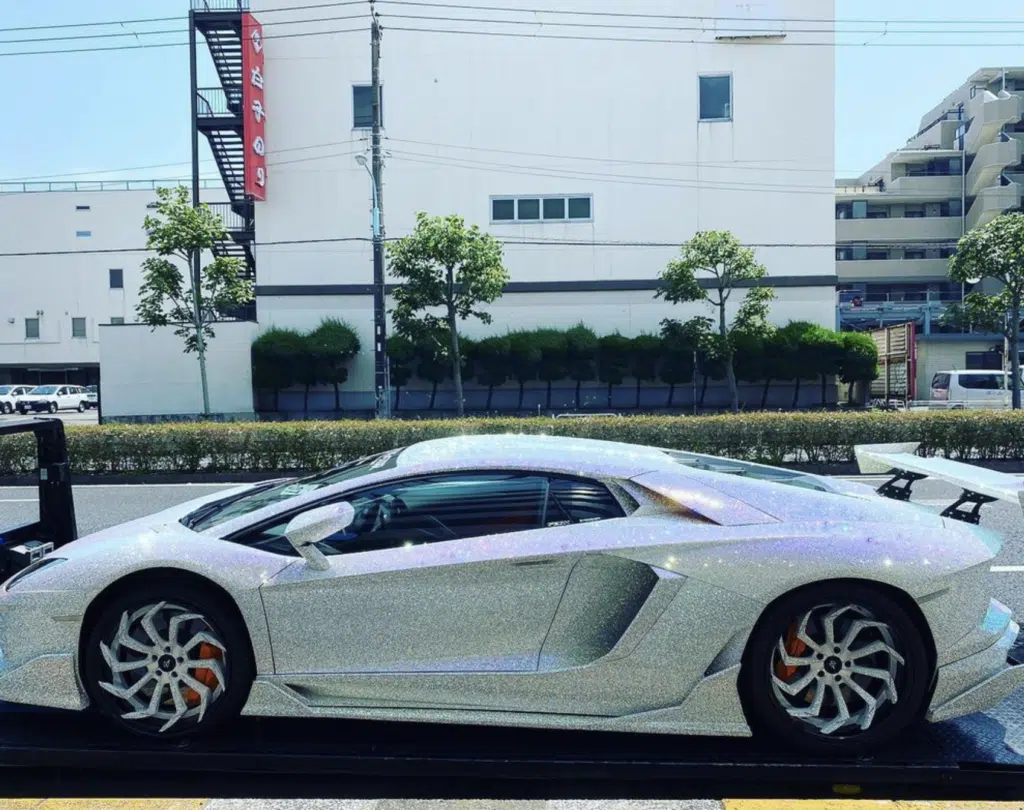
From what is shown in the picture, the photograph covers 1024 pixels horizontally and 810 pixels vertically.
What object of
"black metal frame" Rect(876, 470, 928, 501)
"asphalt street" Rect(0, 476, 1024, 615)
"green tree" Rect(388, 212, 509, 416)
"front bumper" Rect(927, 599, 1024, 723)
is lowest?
"asphalt street" Rect(0, 476, 1024, 615)

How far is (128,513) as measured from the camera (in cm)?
945

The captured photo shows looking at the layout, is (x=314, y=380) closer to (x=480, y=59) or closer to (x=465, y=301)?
(x=465, y=301)

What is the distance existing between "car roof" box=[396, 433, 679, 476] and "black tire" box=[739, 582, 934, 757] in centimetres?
77

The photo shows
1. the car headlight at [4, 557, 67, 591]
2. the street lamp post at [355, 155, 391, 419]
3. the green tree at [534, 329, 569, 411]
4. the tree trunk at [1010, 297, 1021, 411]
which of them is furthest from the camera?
the green tree at [534, 329, 569, 411]

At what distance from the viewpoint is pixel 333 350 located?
25.6m

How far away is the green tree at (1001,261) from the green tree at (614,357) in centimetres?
1014

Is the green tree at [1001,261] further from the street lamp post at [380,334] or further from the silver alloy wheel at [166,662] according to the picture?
the silver alloy wheel at [166,662]

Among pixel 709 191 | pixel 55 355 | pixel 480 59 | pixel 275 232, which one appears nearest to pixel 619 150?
pixel 709 191

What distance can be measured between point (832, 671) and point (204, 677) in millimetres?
2440

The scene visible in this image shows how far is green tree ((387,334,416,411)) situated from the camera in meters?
25.3

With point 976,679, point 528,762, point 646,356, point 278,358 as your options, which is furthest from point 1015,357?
Answer: point 528,762

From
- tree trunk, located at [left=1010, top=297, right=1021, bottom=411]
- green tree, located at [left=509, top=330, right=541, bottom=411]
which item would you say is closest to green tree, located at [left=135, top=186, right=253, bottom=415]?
green tree, located at [left=509, top=330, right=541, bottom=411]

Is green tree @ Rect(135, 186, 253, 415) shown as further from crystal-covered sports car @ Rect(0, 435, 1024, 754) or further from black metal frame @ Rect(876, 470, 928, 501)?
black metal frame @ Rect(876, 470, 928, 501)

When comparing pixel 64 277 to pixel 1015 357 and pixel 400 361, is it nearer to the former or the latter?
pixel 400 361
